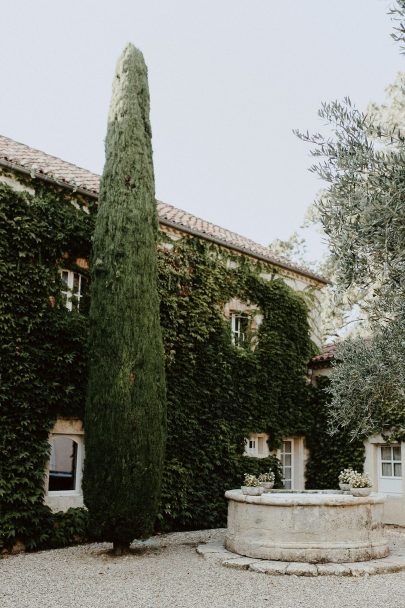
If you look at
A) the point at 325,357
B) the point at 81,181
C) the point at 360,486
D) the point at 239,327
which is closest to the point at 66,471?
the point at 239,327

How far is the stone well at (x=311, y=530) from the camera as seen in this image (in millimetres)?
9000

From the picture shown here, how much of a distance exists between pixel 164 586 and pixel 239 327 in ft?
27.0

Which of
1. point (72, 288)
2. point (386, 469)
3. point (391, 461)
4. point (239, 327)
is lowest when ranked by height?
point (386, 469)

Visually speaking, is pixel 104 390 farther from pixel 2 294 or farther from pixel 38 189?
pixel 38 189

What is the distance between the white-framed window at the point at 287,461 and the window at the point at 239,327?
3205 millimetres

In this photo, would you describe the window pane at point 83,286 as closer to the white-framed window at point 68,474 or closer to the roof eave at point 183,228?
the roof eave at point 183,228

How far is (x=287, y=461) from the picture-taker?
53.0 ft

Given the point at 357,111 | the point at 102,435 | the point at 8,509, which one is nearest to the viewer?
the point at 357,111

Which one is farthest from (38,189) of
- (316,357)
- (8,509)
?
(316,357)

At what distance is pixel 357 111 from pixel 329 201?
89 cm

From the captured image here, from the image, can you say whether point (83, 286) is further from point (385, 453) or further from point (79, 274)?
point (385, 453)

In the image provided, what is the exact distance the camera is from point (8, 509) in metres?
10.0

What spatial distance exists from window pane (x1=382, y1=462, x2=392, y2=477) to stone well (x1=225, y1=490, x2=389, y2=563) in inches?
207

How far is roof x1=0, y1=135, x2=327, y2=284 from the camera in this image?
11.3 m
